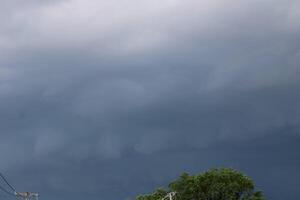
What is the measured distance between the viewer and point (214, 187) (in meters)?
138

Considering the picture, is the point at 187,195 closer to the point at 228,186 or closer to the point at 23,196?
the point at 228,186

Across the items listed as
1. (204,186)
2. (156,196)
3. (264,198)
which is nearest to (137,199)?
(156,196)

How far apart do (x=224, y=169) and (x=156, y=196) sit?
12.7 meters

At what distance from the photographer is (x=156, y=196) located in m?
140

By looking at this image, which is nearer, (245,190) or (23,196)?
(23,196)

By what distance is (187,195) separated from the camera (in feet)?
451

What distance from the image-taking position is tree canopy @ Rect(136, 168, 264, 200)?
137 metres

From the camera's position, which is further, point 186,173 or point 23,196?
point 186,173

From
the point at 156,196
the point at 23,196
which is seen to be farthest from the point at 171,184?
the point at 23,196

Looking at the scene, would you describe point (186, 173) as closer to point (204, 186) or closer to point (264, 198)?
point (204, 186)

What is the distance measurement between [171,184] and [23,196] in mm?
27274

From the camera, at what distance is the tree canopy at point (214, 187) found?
13725cm

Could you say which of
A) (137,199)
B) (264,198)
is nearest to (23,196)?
(137,199)

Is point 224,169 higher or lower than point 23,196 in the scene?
higher
